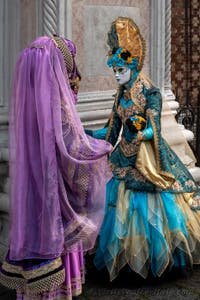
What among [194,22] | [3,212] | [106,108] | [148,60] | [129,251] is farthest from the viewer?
[194,22]

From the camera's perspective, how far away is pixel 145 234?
166 inches

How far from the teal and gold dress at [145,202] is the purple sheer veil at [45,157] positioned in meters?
0.75

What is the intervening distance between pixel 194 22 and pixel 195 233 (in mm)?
6192

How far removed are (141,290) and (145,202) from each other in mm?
618

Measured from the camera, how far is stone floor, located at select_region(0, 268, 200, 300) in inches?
164

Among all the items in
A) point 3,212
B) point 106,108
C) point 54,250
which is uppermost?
point 106,108

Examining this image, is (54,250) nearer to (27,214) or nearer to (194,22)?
(27,214)

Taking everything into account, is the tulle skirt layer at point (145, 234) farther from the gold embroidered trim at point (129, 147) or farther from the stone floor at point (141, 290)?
the gold embroidered trim at point (129, 147)

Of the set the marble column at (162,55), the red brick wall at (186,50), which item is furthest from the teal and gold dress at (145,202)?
the red brick wall at (186,50)

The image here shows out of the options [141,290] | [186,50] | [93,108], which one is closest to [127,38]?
[93,108]

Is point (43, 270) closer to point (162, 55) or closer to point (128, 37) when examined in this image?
point (128, 37)

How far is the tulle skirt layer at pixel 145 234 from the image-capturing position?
4191mm

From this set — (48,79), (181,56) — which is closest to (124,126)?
(48,79)

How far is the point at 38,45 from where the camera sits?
347cm
